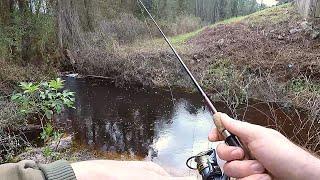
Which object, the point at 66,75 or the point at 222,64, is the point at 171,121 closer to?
the point at 222,64

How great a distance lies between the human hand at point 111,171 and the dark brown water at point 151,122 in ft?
18.6

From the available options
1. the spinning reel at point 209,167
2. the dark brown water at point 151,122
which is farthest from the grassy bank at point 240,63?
the spinning reel at point 209,167

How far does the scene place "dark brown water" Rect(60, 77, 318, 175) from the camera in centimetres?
821

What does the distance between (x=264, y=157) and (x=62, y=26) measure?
13.5m

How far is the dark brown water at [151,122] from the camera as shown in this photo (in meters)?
8.21

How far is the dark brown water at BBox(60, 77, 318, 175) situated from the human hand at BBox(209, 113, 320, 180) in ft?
18.0

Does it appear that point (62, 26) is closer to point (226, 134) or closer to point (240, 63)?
point (240, 63)

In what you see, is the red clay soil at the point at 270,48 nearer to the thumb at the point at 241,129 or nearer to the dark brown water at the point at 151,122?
the dark brown water at the point at 151,122

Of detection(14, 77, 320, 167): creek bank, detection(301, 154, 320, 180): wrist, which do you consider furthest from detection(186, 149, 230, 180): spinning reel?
detection(14, 77, 320, 167): creek bank

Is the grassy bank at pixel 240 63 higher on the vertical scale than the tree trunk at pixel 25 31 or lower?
lower

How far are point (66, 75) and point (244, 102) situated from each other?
7312mm

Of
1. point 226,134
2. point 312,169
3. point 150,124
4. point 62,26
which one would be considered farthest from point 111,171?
point 62,26

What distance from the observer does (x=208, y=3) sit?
29.3 metres

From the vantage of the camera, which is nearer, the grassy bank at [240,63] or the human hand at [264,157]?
the human hand at [264,157]
